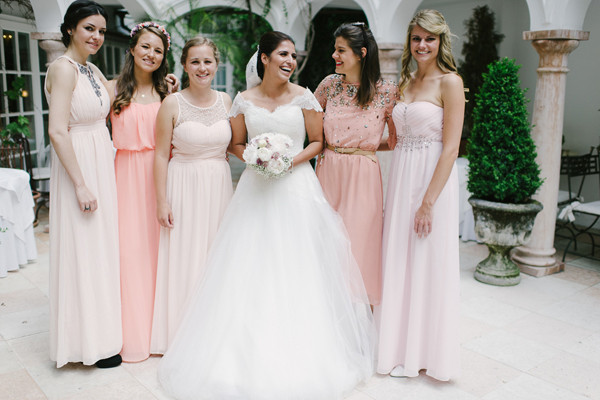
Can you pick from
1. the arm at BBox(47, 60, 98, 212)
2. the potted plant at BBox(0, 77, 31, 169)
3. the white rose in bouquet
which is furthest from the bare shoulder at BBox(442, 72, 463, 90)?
the potted plant at BBox(0, 77, 31, 169)

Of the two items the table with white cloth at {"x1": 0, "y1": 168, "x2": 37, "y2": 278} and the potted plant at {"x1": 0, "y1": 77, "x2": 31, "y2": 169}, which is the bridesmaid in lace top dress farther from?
the potted plant at {"x1": 0, "y1": 77, "x2": 31, "y2": 169}

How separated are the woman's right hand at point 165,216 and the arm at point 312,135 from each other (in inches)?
33.9

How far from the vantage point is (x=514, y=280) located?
5.27 metres

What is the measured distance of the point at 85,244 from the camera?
10.7ft

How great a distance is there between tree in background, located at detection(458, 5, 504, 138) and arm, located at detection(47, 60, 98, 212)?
666cm

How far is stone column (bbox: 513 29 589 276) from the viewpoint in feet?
17.2

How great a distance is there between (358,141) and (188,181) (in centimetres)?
110

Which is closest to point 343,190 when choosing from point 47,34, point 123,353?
point 123,353

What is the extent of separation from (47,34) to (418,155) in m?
5.23

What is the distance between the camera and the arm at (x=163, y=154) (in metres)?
3.30

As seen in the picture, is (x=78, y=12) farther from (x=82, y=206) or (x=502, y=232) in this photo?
(x=502, y=232)

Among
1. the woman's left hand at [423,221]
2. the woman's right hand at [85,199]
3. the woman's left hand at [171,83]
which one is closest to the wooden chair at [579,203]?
the woman's left hand at [423,221]

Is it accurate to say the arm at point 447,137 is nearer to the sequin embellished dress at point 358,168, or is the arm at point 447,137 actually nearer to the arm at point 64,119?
the sequin embellished dress at point 358,168

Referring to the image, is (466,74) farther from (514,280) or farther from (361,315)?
(361,315)
